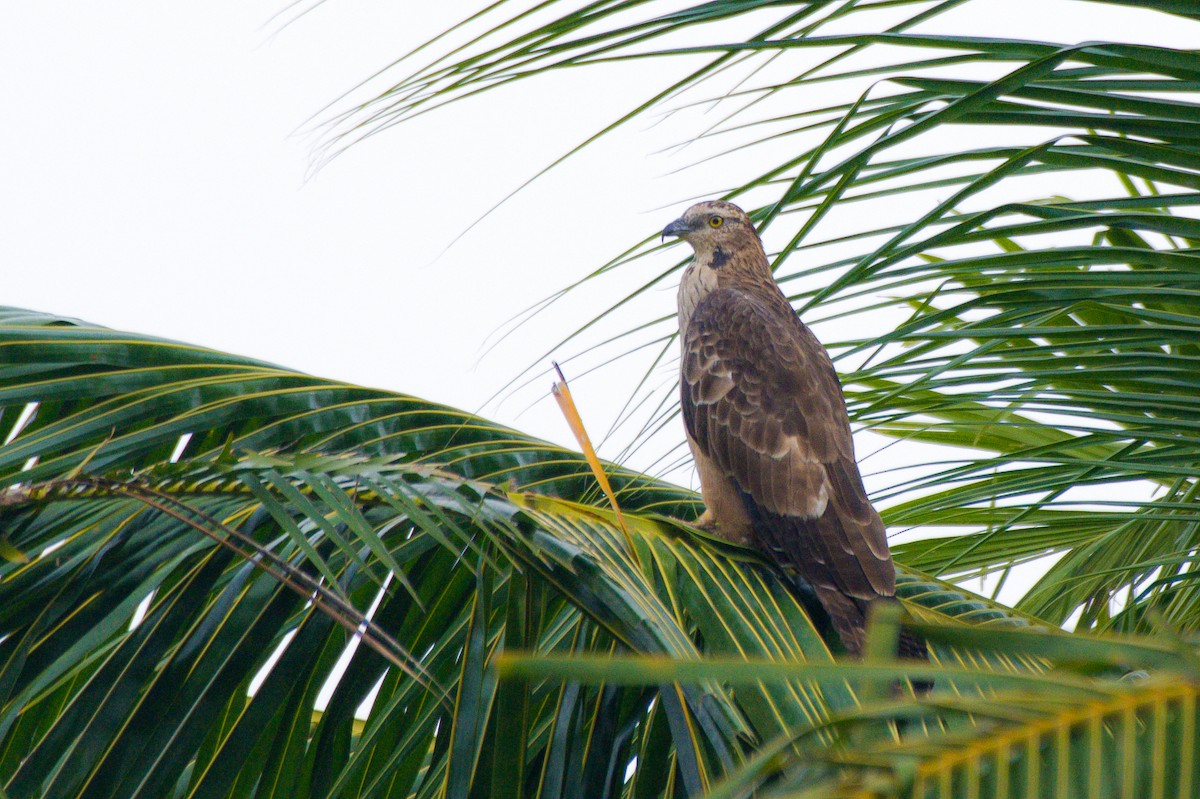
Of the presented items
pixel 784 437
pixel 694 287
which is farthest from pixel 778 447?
pixel 694 287

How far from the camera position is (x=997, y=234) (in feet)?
6.47

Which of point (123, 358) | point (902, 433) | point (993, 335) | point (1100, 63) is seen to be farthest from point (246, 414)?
point (902, 433)

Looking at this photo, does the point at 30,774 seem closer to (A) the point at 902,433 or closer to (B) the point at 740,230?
(A) the point at 902,433

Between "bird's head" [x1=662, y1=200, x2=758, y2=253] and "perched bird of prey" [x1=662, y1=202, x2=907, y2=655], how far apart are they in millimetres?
264

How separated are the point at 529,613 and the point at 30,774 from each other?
Result: 0.84 m

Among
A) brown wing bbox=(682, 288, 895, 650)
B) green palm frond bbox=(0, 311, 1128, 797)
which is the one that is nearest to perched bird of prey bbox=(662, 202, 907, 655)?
brown wing bbox=(682, 288, 895, 650)

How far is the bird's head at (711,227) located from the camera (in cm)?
432

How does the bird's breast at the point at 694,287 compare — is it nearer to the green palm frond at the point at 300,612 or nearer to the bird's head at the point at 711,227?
the bird's head at the point at 711,227

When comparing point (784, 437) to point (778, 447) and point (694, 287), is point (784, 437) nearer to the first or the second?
point (778, 447)

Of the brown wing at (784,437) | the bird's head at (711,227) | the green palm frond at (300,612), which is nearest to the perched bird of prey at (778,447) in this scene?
the brown wing at (784,437)

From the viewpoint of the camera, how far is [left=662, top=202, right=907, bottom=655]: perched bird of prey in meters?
2.77

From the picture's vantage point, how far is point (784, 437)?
329 centimetres

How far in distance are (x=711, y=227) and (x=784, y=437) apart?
1.35 m

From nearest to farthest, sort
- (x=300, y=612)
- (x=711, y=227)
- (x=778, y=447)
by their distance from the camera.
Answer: (x=300, y=612) < (x=778, y=447) < (x=711, y=227)
